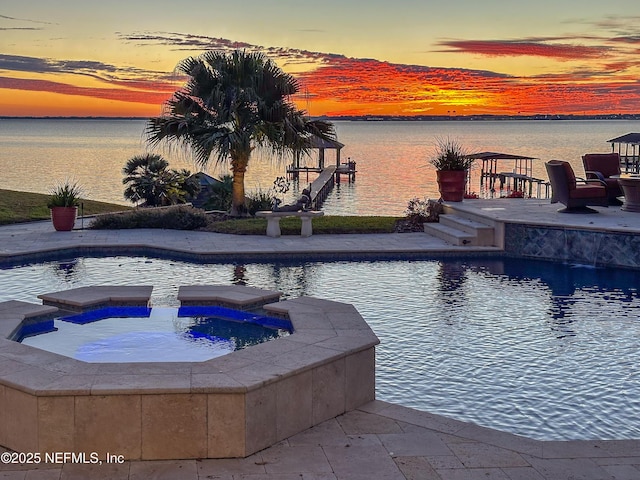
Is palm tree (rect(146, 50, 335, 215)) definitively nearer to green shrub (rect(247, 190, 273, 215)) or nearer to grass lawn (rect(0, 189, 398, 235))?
green shrub (rect(247, 190, 273, 215))

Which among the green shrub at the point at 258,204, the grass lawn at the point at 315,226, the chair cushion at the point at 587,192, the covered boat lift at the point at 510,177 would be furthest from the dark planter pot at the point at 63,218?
the chair cushion at the point at 587,192

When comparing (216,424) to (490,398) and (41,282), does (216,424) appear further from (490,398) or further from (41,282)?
(41,282)

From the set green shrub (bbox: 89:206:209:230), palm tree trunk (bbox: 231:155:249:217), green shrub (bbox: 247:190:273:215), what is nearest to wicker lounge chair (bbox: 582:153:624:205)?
green shrub (bbox: 247:190:273:215)

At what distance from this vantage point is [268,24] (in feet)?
111

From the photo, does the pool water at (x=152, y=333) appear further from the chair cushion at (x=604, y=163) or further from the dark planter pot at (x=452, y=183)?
the chair cushion at (x=604, y=163)

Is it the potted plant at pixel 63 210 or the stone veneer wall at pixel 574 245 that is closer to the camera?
the stone veneer wall at pixel 574 245

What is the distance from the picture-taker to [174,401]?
501cm

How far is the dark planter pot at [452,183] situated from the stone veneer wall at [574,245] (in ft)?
10.4

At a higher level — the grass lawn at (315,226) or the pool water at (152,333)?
the grass lawn at (315,226)

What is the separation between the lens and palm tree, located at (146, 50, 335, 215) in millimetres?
17422

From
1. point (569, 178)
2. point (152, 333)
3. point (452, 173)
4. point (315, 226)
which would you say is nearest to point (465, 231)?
point (569, 178)

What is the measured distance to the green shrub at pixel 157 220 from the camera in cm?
1650

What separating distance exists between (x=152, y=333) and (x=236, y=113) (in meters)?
10.5

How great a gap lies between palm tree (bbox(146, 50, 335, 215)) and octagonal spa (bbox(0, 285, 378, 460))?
11917mm
